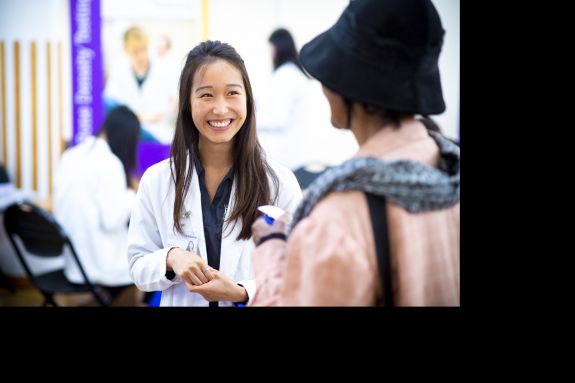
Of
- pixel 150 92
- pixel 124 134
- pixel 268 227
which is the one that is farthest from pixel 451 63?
pixel 124 134

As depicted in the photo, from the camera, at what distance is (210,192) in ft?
6.99

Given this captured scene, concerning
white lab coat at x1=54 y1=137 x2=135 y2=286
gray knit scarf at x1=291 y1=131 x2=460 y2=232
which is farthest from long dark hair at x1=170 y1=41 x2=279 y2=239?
white lab coat at x1=54 y1=137 x2=135 y2=286

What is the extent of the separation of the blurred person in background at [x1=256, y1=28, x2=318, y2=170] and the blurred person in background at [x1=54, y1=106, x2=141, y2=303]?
21.0 inches

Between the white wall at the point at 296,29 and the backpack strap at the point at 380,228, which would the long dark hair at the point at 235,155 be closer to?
the white wall at the point at 296,29

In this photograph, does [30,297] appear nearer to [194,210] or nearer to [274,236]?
[194,210]

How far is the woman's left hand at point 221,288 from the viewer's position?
211 cm

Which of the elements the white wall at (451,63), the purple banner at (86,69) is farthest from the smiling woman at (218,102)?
the white wall at (451,63)

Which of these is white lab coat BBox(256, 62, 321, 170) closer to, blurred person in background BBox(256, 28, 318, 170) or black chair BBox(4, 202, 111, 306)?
blurred person in background BBox(256, 28, 318, 170)

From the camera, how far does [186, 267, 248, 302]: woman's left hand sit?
2.11 m

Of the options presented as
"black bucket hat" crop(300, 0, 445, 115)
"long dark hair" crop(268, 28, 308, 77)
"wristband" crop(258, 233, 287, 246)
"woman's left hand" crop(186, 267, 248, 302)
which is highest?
A: "long dark hair" crop(268, 28, 308, 77)
